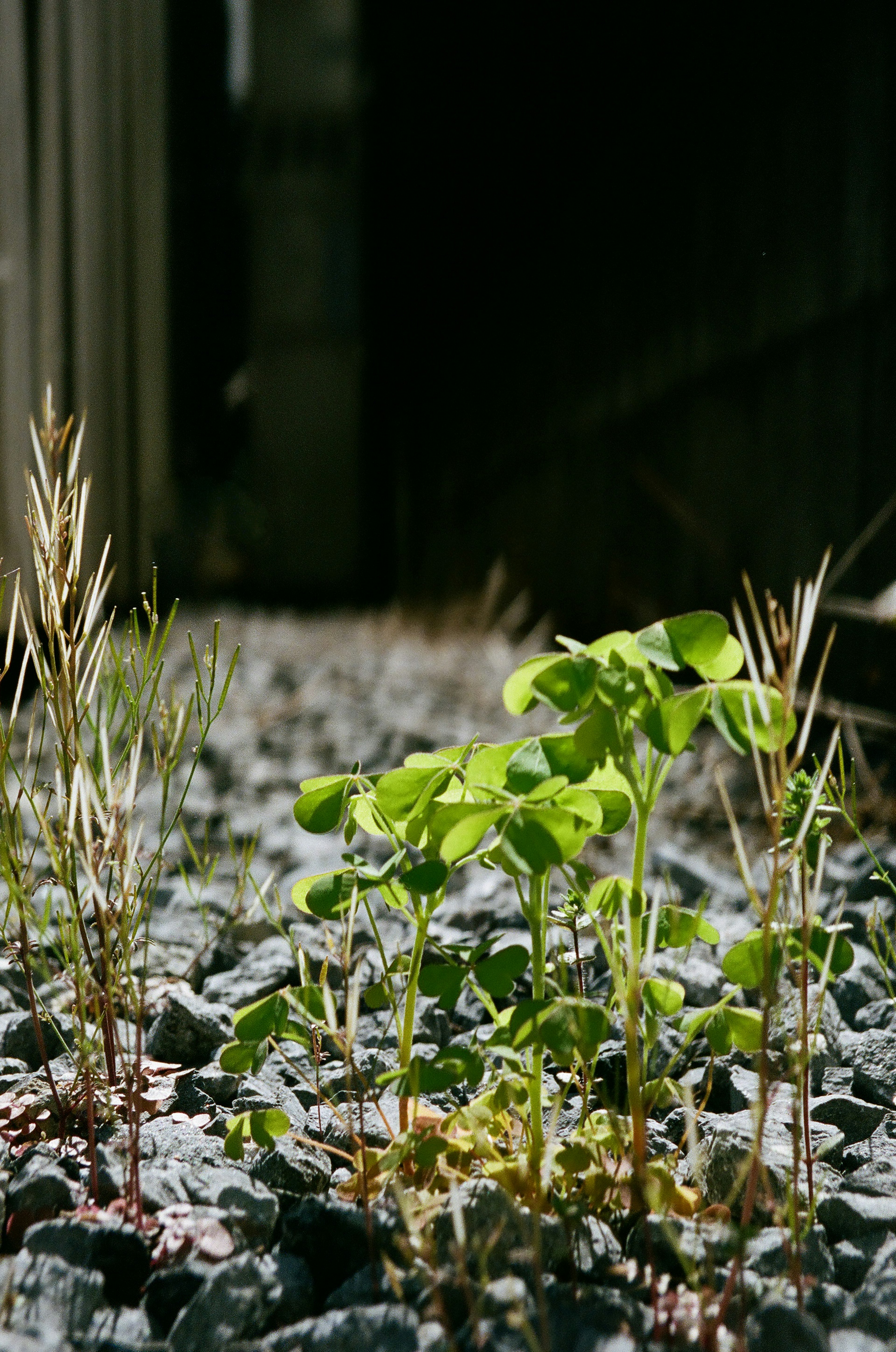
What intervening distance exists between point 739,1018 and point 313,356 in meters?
12.2

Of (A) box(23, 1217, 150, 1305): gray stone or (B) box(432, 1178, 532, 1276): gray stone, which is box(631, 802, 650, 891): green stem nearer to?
(B) box(432, 1178, 532, 1276): gray stone

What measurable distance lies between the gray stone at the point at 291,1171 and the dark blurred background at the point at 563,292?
74cm

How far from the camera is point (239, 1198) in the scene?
76cm

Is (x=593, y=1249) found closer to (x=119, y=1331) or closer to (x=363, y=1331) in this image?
(x=363, y=1331)

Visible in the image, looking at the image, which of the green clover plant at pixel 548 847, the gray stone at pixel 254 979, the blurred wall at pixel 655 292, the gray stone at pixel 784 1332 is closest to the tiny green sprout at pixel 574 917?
the green clover plant at pixel 548 847

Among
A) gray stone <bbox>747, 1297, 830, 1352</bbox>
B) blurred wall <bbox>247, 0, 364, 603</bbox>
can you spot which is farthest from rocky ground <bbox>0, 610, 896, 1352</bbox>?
blurred wall <bbox>247, 0, 364, 603</bbox>

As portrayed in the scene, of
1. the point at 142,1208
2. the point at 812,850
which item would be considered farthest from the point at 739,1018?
the point at 142,1208

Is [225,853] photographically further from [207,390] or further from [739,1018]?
[207,390]

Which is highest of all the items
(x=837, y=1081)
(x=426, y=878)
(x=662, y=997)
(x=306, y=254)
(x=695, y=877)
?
(x=306, y=254)

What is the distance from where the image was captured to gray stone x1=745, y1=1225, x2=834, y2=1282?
2.30 ft

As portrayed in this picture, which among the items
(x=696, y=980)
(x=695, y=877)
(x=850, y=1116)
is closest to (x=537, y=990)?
(x=850, y=1116)

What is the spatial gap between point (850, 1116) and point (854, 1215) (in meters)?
0.16

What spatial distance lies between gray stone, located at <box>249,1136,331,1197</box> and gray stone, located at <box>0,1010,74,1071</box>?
29 cm

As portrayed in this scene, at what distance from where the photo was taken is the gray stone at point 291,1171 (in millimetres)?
806
